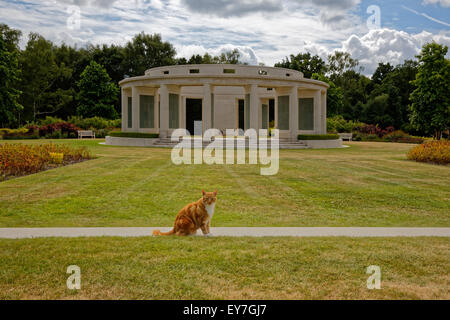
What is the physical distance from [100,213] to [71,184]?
4.19 metres

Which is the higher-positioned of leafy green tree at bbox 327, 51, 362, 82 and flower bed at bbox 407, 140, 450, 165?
leafy green tree at bbox 327, 51, 362, 82

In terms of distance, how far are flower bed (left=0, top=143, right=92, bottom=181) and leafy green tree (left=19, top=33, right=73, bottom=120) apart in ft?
149

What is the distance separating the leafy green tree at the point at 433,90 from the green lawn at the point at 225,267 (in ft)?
115

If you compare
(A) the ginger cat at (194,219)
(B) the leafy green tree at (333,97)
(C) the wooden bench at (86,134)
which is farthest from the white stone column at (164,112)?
(B) the leafy green tree at (333,97)

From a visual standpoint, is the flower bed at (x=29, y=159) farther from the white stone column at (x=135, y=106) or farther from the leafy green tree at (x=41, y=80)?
the leafy green tree at (x=41, y=80)

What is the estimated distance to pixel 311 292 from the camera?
4.58 m

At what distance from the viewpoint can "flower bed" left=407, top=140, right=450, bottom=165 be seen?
Result: 21.3 metres

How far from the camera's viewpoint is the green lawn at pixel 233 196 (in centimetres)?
920

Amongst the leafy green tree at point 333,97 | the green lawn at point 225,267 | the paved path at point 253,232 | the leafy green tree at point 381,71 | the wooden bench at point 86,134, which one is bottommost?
the paved path at point 253,232

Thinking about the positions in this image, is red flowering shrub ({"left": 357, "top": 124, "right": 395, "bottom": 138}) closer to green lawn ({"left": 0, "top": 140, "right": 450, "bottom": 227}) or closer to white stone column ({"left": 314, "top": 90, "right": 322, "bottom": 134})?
white stone column ({"left": 314, "top": 90, "right": 322, "bottom": 134})

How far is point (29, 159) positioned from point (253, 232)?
520 inches

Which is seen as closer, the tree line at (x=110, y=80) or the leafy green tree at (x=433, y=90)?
the leafy green tree at (x=433, y=90)

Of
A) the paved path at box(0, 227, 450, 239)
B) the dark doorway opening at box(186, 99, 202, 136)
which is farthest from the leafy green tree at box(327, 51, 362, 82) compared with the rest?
the paved path at box(0, 227, 450, 239)
